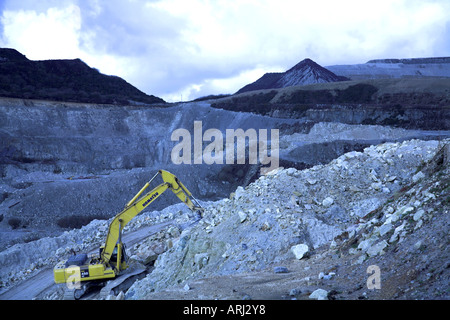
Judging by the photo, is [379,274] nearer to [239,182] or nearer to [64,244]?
[64,244]

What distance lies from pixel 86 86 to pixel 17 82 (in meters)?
9.32

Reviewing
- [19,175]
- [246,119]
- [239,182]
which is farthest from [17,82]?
[239,182]

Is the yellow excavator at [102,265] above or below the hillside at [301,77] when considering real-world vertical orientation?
below

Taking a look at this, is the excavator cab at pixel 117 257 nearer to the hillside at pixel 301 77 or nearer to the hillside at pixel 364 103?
the hillside at pixel 364 103

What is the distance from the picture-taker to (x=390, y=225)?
290 inches

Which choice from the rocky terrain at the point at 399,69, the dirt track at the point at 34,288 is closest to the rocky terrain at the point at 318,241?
the dirt track at the point at 34,288

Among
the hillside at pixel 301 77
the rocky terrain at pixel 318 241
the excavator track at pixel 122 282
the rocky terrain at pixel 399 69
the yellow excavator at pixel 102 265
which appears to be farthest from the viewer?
the rocky terrain at pixel 399 69

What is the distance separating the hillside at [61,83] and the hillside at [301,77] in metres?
20.7

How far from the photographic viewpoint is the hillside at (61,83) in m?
50.3

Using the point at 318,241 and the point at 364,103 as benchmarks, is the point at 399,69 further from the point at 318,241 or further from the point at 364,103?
the point at 318,241

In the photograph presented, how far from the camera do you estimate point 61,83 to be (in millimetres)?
57688

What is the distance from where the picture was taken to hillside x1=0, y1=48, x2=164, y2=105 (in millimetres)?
50281

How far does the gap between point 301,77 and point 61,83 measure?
1448 inches

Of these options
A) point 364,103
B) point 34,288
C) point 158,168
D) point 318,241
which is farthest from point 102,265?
point 364,103
